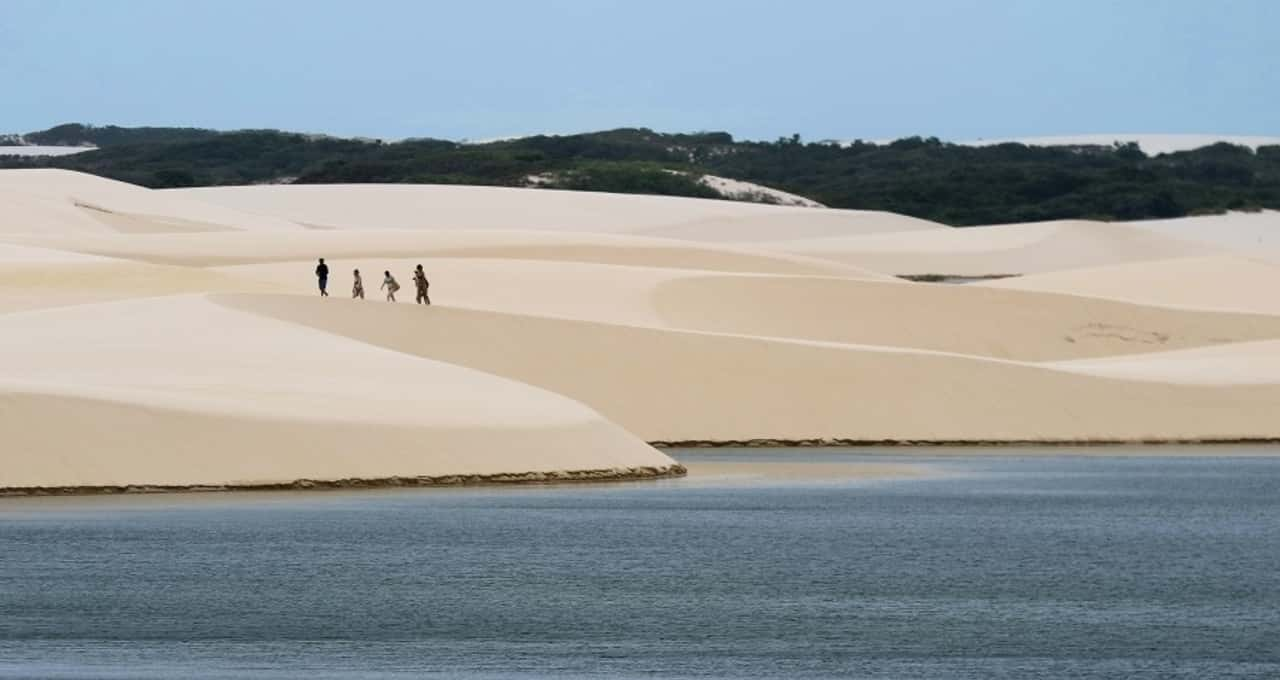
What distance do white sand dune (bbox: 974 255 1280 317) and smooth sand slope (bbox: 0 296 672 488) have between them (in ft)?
212

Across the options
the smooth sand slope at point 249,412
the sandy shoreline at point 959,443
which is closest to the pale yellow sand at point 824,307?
the sandy shoreline at point 959,443

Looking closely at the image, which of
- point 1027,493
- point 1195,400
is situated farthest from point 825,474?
point 1195,400

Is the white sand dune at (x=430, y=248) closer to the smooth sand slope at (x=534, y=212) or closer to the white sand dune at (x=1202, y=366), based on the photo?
the white sand dune at (x=1202, y=366)

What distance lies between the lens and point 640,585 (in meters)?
42.4

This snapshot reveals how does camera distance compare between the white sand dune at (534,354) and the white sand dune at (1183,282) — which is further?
the white sand dune at (1183,282)

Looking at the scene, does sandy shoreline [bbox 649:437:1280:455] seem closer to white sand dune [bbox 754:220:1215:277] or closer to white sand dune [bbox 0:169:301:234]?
white sand dune [bbox 0:169:301:234]

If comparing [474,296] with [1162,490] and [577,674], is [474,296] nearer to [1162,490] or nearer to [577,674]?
[1162,490]

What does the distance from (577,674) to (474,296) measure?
214 feet

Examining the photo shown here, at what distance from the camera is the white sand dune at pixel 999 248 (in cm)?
15850

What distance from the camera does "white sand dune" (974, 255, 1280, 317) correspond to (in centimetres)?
13125

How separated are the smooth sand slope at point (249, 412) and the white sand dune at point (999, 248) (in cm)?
8833

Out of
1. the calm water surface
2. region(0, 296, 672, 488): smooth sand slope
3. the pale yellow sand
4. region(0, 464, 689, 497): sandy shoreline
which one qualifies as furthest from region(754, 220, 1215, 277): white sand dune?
the calm water surface

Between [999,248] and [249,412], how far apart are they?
10910cm

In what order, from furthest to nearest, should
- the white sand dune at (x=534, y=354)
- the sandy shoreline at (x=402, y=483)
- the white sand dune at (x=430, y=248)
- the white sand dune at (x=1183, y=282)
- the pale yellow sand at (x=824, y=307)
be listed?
1. the white sand dune at (x=1183, y=282)
2. the white sand dune at (x=430, y=248)
3. the pale yellow sand at (x=824, y=307)
4. the white sand dune at (x=534, y=354)
5. the sandy shoreline at (x=402, y=483)
